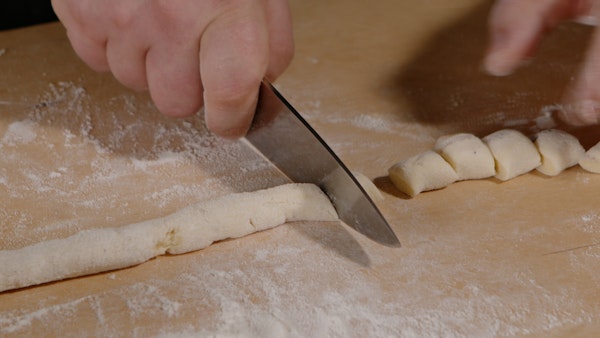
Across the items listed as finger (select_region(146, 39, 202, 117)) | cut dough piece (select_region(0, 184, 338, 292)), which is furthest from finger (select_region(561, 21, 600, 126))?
finger (select_region(146, 39, 202, 117))

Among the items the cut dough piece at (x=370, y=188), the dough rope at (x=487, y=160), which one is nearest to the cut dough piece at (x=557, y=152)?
the dough rope at (x=487, y=160)

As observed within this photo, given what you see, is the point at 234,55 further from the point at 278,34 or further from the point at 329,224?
the point at 329,224

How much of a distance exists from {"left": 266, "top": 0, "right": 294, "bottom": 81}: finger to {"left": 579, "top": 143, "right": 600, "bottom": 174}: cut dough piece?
2.33ft

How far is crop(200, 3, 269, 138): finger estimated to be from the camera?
4.46 feet

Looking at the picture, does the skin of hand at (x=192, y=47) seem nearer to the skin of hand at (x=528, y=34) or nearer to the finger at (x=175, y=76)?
the finger at (x=175, y=76)

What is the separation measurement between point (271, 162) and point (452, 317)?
58 cm

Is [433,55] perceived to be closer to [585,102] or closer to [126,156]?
[585,102]

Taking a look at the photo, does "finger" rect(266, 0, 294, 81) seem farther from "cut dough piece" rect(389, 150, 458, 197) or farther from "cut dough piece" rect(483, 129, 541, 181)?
"cut dough piece" rect(483, 129, 541, 181)

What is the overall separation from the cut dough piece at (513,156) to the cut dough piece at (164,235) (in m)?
0.40

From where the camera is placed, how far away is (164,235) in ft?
4.64

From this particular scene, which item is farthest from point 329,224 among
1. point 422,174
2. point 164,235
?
point 164,235

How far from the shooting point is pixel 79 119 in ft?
5.99

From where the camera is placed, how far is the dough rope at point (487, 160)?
1.55 m

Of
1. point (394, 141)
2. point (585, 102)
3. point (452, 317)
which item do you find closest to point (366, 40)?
point (394, 141)
